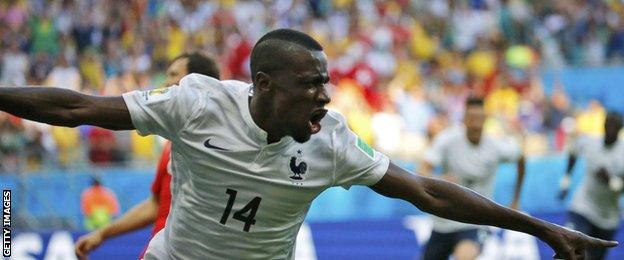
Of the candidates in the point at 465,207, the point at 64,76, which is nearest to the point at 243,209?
the point at 465,207

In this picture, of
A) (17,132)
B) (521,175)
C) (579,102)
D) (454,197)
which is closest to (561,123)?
(579,102)

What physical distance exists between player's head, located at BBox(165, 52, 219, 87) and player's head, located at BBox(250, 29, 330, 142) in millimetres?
2068

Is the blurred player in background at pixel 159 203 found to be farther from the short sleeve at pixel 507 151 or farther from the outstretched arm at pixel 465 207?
the short sleeve at pixel 507 151

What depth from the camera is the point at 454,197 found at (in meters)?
5.62

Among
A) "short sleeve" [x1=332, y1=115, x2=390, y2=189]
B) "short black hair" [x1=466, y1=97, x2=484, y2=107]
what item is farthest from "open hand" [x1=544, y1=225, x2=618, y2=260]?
"short black hair" [x1=466, y1=97, x2=484, y2=107]

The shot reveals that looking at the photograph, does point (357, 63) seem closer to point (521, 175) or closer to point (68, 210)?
point (68, 210)

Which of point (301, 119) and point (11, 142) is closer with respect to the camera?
point (301, 119)

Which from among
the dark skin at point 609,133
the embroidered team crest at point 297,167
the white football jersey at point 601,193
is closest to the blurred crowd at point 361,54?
the white football jersey at point 601,193

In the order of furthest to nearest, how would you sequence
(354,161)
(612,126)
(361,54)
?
(361,54), (612,126), (354,161)

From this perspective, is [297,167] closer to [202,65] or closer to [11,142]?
[202,65]

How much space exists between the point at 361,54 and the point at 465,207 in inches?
563

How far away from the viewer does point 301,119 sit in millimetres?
5191

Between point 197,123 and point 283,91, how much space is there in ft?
1.36

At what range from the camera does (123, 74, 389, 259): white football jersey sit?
210 inches
